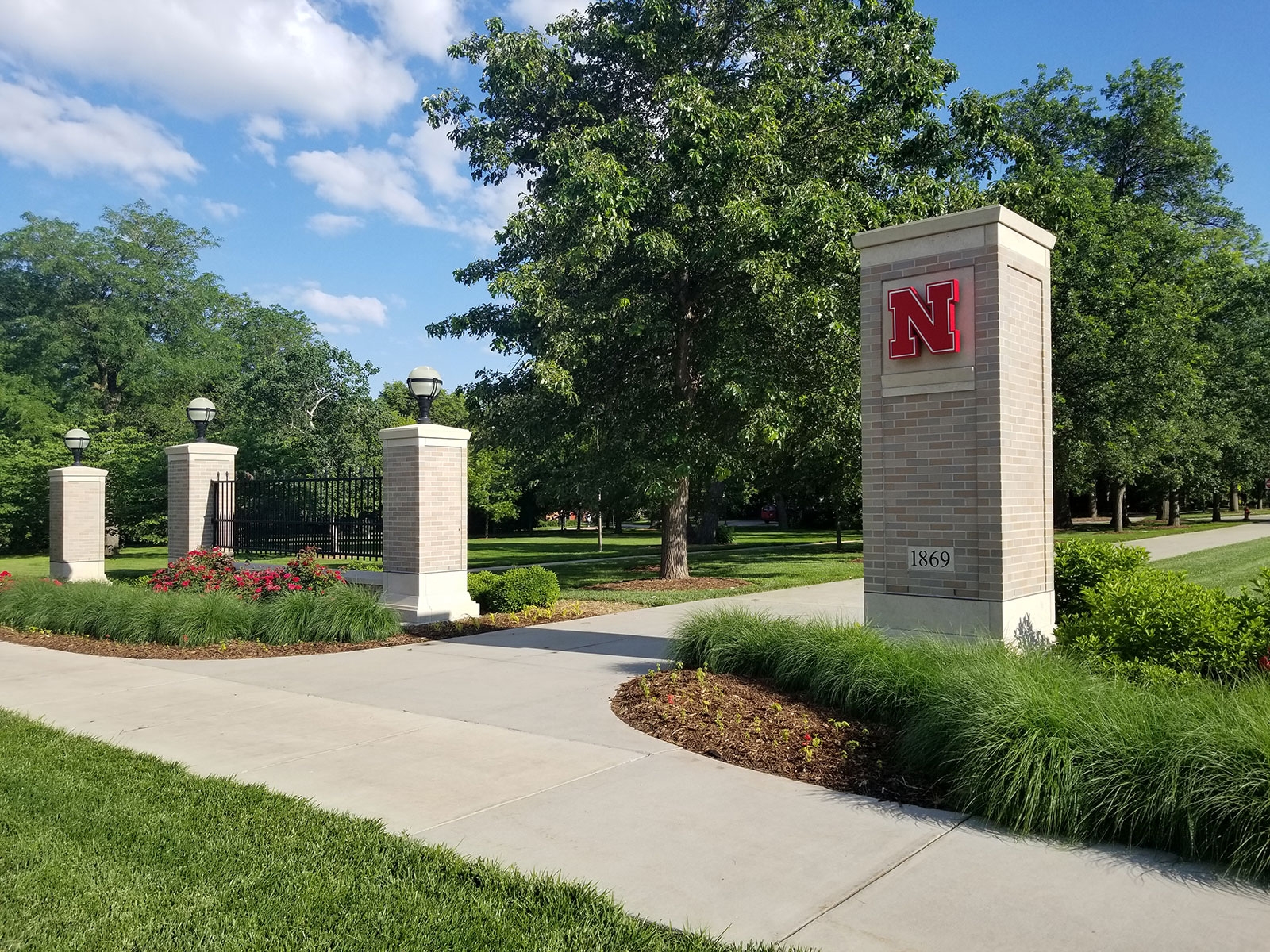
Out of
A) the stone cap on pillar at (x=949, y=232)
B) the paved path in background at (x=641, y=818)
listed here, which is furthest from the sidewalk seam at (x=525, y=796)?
the stone cap on pillar at (x=949, y=232)

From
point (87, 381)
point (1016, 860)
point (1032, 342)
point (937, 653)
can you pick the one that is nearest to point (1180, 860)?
point (1016, 860)

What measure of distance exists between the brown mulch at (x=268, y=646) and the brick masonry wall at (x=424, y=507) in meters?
0.93

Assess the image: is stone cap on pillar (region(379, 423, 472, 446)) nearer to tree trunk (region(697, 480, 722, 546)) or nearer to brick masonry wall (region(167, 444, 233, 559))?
brick masonry wall (region(167, 444, 233, 559))

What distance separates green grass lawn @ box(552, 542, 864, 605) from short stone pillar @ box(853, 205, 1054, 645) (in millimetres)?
7275

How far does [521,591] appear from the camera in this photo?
13.0 metres

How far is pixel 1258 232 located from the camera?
41.2m

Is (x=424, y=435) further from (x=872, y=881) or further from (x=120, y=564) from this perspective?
(x=120, y=564)

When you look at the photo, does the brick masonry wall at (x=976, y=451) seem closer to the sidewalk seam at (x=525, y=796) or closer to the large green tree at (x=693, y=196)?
the sidewalk seam at (x=525, y=796)

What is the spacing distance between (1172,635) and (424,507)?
8773mm

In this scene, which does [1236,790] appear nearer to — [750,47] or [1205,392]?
[750,47]

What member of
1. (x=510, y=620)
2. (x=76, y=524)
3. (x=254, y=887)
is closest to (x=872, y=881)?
(x=254, y=887)

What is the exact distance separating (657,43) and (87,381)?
35.8m

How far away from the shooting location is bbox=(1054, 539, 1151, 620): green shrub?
919cm

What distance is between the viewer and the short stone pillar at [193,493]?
52.5 feet
